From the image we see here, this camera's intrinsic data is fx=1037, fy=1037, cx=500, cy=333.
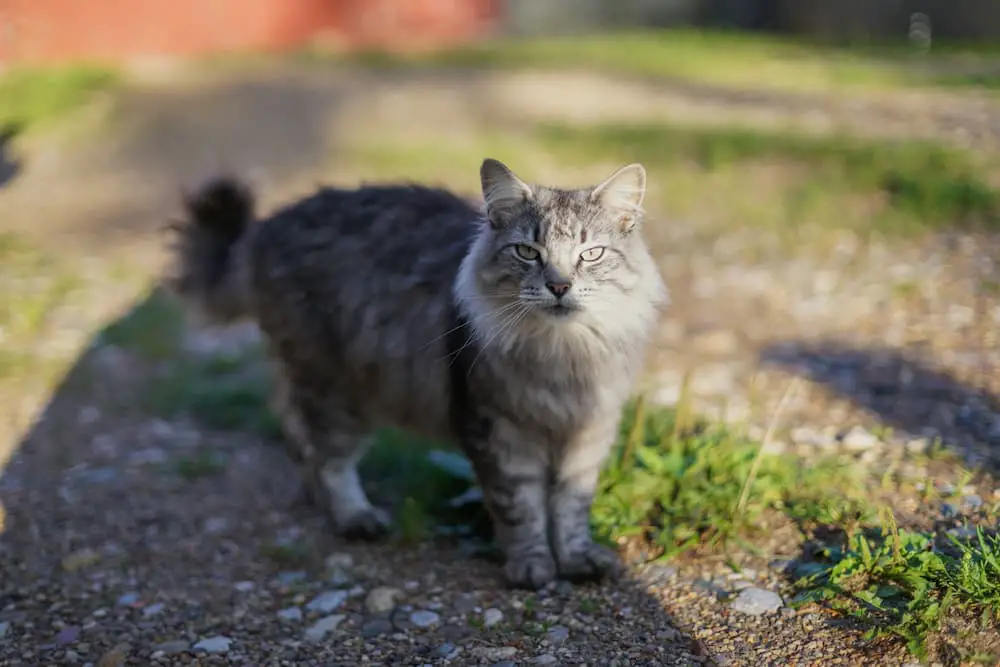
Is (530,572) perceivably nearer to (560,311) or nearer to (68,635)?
(560,311)

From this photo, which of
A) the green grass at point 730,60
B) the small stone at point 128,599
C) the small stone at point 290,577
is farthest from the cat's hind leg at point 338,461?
the green grass at point 730,60

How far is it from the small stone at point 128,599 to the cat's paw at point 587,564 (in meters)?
1.35

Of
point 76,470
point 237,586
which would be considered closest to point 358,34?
point 76,470

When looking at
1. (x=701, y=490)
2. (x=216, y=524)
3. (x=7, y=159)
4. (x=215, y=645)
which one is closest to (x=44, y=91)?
(x=7, y=159)

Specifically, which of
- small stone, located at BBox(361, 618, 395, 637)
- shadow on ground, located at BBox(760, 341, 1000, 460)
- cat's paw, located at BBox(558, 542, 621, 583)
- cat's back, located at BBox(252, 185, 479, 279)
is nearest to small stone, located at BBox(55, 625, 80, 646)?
small stone, located at BBox(361, 618, 395, 637)

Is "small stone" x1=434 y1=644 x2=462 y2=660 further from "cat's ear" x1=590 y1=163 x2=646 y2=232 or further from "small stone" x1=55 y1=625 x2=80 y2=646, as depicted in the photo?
"cat's ear" x1=590 y1=163 x2=646 y2=232

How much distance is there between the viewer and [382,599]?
321cm

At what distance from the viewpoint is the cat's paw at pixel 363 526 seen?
367 cm

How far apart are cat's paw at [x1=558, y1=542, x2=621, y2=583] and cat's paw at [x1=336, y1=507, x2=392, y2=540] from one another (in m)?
0.73

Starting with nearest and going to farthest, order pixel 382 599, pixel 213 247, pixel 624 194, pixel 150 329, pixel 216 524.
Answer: pixel 624 194 < pixel 382 599 < pixel 216 524 < pixel 213 247 < pixel 150 329

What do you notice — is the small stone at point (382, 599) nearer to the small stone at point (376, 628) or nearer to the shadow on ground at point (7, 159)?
the small stone at point (376, 628)

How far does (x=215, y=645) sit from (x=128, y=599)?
462mm

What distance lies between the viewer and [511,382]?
124 inches

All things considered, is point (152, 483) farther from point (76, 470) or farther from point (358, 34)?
point (358, 34)
